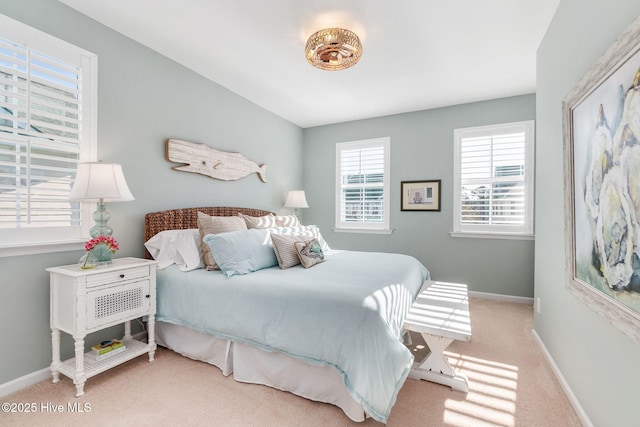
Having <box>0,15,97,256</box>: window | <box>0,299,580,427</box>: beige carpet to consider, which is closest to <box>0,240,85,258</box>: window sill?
<box>0,15,97,256</box>: window

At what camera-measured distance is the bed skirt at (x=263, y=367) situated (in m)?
1.69

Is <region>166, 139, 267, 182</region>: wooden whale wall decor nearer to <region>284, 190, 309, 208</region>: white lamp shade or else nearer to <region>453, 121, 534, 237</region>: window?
<region>284, 190, 309, 208</region>: white lamp shade

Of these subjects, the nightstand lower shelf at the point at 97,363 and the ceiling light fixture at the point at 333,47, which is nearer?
the nightstand lower shelf at the point at 97,363

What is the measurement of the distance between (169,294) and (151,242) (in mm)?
522

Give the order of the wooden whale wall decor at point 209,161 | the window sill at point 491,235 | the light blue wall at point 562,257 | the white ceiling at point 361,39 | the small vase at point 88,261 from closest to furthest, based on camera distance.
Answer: the light blue wall at point 562,257 < the small vase at point 88,261 < the white ceiling at point 361,39 < the wooden whale wall decor at point 209,161 < the window sill at point 491,235

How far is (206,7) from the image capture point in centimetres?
211

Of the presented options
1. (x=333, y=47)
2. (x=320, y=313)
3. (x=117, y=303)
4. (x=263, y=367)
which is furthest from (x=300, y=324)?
(x=333, y=47)

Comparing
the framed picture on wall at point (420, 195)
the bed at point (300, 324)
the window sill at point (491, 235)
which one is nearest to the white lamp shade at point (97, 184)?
the bed at point (300, 324)

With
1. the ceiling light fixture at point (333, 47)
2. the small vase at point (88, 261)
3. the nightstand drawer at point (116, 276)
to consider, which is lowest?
the nightstand drawer at point (116, 276)

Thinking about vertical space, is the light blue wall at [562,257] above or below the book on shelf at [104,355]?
above

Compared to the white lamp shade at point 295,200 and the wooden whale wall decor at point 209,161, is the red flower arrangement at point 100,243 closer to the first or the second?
the wooden whale wall decor at point 209,161

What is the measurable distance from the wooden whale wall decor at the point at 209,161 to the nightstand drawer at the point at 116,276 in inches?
44.7

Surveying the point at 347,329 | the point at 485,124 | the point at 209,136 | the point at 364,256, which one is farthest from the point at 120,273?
the point at 485,124

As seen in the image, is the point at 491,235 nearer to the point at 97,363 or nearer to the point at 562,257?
the point at 562,257
